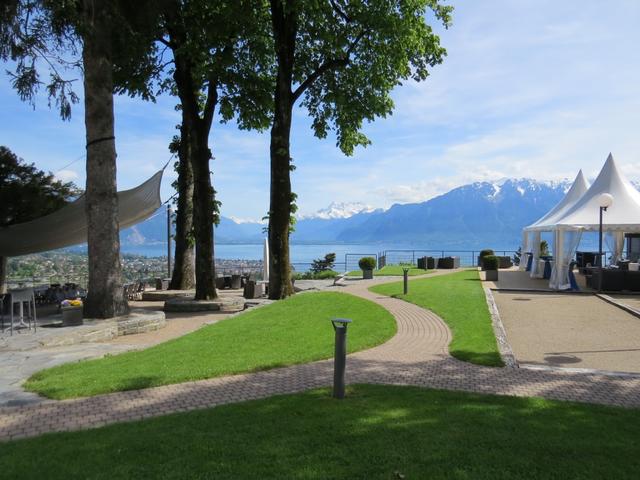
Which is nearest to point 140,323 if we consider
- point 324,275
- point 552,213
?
point 324,275

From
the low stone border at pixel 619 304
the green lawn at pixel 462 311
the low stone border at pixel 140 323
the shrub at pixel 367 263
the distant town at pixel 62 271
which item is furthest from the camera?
the shrub at pixel 367 263

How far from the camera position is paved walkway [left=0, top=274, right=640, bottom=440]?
16.6 feet

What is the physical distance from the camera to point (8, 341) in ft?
28.6

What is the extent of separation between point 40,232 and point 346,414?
43.2ft

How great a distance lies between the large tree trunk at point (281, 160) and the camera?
49.4 feet

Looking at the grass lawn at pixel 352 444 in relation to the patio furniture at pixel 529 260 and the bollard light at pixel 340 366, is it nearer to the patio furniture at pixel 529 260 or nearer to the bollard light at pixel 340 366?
the bollard light at pixel 340 366

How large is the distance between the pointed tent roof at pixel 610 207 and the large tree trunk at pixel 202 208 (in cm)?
1266

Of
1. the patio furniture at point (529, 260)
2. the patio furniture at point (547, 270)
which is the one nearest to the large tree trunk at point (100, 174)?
the patio furniture at point (547, 270)

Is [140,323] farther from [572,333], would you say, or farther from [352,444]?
[572,333]

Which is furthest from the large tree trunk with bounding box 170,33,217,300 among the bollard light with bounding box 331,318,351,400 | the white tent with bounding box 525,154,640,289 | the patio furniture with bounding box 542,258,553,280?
the patio furniture with bounding box 542,258,553,280

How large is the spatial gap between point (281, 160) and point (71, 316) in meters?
7.48

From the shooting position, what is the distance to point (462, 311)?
40.3 ft

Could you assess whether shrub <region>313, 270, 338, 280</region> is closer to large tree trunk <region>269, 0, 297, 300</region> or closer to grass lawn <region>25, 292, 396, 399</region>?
large tree trunk <region>269, 0, 297, 300</region>

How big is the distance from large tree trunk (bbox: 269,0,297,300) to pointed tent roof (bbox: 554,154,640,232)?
10.5m
